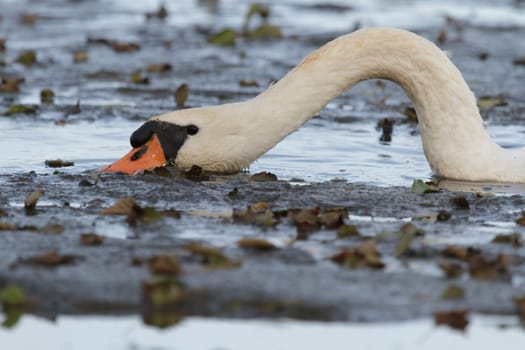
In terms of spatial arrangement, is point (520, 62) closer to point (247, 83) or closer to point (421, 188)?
point (247, 83)

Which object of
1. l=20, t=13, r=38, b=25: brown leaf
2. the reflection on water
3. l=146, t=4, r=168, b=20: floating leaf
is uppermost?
l=146, t=4, r=168, b=20: floating leaf

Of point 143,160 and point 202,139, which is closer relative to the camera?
point 202,139

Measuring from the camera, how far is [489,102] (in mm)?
13461

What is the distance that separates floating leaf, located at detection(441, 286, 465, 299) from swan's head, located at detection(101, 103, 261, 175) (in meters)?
2.80

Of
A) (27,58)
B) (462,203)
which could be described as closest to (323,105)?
(462,203)

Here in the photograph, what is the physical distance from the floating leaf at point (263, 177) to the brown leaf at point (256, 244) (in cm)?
218

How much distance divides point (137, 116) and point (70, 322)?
657cm

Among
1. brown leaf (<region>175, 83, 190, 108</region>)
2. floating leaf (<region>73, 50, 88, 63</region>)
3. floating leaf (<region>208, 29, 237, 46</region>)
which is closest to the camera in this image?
brown leaf (<region>175, 83, 190, 108</region>)

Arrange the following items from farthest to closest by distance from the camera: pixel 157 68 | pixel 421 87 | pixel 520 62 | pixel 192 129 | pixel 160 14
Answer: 1. pixel 160 14
2. pixel 520 62
3. pixel 157 68
4. pixel 421 87
5. pixel 192 129

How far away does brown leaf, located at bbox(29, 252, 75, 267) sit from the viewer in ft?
22.9

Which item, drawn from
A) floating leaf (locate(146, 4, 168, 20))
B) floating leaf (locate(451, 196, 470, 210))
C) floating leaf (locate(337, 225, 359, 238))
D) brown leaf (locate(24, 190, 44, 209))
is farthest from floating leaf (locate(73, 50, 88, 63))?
floating leaf (locate(337, 225, 359, 238))

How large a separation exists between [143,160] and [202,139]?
1.61 feet

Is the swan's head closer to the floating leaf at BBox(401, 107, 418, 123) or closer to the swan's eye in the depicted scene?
the swan's eye

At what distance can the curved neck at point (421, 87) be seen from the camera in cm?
938
